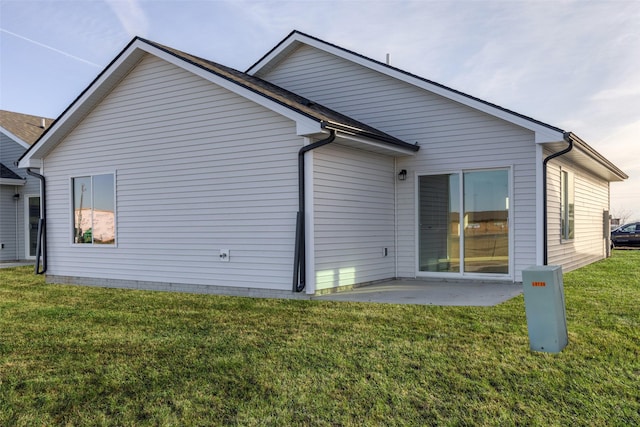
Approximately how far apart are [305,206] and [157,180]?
11.7ft

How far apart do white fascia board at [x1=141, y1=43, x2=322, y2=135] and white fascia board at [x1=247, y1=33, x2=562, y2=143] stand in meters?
2.87

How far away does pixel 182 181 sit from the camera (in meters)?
9.75

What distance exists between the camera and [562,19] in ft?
37.7

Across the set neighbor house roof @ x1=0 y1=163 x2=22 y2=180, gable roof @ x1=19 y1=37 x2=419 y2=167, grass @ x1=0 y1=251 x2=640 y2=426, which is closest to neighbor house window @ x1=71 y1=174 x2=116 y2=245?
gable roof @ x1=19 y1=37 x2=419 y2=167

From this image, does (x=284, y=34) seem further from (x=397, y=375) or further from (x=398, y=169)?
(x=397, y=375)

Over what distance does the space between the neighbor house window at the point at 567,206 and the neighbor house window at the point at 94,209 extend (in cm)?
994

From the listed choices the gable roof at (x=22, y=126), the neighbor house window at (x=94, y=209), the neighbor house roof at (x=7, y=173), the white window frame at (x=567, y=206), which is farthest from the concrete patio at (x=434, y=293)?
the gable roof at (x=22, y=126)

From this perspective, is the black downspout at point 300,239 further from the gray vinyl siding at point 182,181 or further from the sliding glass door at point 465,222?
the sliding glass door at point 465,222

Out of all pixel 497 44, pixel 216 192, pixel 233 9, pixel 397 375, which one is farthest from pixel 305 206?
pixel 497 44

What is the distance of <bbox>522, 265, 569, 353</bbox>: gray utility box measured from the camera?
4.88 m

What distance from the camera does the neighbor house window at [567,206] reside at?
451 inches

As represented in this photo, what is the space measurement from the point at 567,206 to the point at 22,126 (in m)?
18.0

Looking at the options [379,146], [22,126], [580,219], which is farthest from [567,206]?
[22,126]

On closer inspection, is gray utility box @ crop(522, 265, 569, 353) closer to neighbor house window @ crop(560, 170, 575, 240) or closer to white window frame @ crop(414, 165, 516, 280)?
white window frame @ crop(414, 165, 516, 280)
